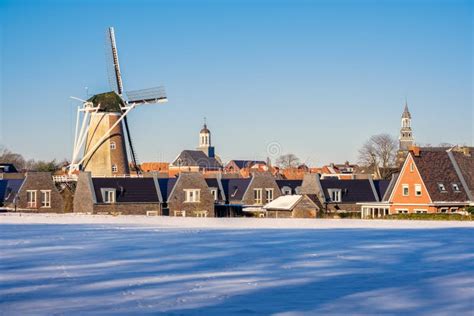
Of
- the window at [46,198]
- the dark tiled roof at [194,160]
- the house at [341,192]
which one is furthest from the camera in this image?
the dark tiled roof at [194,160]

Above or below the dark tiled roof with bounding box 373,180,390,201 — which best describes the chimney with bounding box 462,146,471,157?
above

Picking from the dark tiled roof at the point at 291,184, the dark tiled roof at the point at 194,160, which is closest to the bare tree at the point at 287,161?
the dark tiled roof at the point at 194,160

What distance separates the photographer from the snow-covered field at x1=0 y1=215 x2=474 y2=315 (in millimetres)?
15484

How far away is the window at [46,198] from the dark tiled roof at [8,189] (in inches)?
109

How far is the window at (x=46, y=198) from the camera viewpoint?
2739 inches

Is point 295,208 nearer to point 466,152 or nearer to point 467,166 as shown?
point 467,166

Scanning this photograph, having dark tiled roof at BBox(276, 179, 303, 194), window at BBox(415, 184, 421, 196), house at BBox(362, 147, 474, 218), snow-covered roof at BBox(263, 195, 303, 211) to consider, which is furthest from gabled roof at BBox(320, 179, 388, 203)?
window at BBox(415, 184, 421, 196)

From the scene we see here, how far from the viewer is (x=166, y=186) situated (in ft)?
224

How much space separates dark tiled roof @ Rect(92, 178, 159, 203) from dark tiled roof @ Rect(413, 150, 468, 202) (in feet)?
71.7

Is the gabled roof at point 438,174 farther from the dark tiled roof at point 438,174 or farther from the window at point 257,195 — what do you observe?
the window at point 257,195

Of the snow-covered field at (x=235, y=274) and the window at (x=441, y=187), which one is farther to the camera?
the window at (x=441, y=187)

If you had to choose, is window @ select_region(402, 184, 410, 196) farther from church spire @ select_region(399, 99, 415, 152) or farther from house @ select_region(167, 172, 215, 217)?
church spire @ select_region(399, 99, 415, 152)

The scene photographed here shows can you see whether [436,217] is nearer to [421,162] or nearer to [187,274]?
[421,162]

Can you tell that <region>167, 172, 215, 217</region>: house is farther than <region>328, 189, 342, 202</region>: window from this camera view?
No
